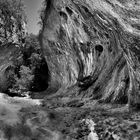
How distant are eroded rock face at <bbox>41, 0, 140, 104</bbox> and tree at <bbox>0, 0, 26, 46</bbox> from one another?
12737 millimetres

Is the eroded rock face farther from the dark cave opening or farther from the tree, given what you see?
the tree

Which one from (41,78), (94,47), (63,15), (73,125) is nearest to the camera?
(73,125)

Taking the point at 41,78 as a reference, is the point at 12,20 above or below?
above

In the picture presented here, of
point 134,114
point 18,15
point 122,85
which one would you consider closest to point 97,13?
point 122,85

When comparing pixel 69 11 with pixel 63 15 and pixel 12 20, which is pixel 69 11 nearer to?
pixel 63 15

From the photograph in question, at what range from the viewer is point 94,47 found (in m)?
21.2

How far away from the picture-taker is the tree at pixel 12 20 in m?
42.6

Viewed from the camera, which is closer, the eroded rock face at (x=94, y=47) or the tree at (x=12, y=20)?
the eroded rock face at (x=94, y=47)

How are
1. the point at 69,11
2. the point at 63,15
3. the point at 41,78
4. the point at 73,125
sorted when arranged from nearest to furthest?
the point at 73,125
the point at 69,11
the point at 63,15
the point at 41,78

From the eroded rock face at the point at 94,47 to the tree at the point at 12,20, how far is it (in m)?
12.7

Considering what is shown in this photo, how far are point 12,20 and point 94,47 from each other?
1134 inches

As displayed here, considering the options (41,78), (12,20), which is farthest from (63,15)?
(12,20)

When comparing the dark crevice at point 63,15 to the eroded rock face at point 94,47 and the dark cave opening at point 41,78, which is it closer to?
the eroded rock face at point 94,47

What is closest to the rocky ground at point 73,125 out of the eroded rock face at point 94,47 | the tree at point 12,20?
the eroded rock face at point 94,47
